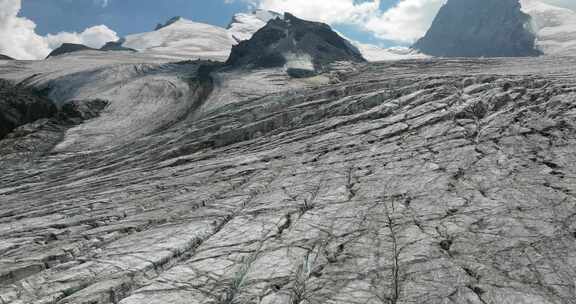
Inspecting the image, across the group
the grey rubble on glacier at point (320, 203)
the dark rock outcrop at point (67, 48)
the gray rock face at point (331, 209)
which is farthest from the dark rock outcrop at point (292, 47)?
the dark rock outcrop at point (67, 48)

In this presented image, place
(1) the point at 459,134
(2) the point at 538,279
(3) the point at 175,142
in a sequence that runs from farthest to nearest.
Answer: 1. (3) the point at 175,142
2. (1) the point at 459,134
3. (2) the point at 538,279

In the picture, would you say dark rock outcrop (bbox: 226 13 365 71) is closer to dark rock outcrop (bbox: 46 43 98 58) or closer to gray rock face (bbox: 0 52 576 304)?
gray rock face (bbox: 0 52 576 304)

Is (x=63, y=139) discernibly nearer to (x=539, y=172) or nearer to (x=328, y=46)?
(x=539, y=172)

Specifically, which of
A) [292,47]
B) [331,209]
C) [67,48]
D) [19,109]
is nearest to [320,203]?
[331,209]

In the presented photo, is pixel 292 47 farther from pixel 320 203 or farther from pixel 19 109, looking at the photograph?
pixel 320 203

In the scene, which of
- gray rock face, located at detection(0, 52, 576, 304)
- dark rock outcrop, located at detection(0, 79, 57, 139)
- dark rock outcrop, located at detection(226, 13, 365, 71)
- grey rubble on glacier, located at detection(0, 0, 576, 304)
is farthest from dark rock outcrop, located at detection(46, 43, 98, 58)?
gray rock face, located at detection(0, 52, 576, 304)

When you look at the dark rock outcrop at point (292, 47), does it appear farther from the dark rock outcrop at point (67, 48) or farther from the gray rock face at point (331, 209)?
the dark rock outcrop at point (67, 48)

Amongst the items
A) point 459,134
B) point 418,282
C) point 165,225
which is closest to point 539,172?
point 459,134
